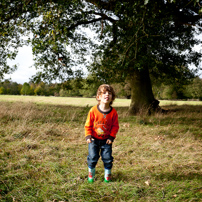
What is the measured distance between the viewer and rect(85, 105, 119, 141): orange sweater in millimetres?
3340

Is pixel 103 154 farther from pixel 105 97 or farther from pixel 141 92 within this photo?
pixel 141 92

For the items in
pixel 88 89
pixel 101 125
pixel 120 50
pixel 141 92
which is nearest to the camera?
pixel 101 125

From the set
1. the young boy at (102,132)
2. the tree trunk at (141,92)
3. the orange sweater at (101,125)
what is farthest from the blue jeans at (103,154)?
the tree trunk at (141,92)

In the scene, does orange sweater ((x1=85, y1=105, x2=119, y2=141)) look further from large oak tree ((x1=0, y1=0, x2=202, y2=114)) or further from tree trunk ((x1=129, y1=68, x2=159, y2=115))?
tree trunk ((x1=129, y1=68, x2=159, y2=115))

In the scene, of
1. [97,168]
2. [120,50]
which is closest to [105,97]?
[97,168]

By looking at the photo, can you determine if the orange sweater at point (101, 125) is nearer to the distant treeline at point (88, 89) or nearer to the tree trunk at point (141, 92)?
the tree trunk at point (141, 92)

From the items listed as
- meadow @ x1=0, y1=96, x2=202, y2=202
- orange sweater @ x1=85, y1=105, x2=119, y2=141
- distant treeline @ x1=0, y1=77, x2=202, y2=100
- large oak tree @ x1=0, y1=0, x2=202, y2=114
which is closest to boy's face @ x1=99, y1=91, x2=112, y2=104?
orange sweater @ x1=85, y1=105, x2=119, y2=141

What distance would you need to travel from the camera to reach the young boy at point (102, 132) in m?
3.33

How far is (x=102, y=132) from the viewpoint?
3.34 metres

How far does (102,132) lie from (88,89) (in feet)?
46.5

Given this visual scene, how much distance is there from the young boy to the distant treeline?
994cm

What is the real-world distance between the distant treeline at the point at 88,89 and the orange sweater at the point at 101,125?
9.94m

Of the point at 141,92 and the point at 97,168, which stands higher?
the point at 141,92

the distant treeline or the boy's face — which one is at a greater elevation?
the distant treeline
